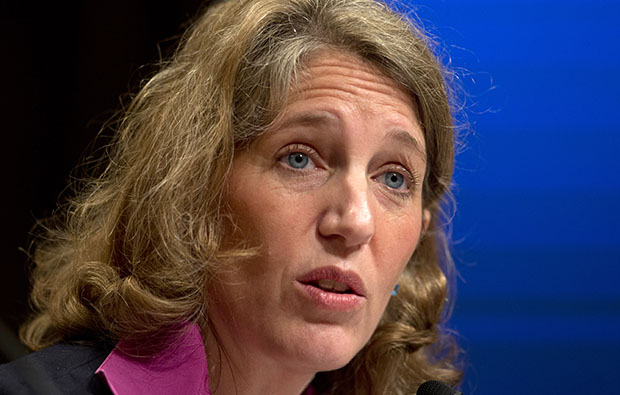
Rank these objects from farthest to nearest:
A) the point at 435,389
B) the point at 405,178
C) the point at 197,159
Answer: the point at 405,178 → the point at 197,159 → the point at 435,389

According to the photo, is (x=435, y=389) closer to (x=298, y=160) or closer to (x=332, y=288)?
(x=332, y=288)

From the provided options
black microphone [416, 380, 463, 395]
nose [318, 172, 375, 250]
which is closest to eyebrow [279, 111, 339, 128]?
nose [318, 172, 375, 250]

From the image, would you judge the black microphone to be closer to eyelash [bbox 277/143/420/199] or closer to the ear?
eyelash [bbox 277/143/420/199]

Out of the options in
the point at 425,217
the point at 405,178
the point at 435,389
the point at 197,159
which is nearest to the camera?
the point at 435,389

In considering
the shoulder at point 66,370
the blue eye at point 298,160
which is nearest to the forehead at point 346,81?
the blue eye at point 298,160

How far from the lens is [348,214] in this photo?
1.40 metres

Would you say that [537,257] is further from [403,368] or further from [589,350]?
[403,368]

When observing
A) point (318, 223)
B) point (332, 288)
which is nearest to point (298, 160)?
point (318, 223)

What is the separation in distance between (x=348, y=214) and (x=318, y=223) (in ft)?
0.17

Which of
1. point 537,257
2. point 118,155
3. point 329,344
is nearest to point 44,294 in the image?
point 118,155

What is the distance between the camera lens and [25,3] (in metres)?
2.20

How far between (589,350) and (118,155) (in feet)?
4.18

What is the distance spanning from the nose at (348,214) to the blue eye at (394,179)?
4.0 inches

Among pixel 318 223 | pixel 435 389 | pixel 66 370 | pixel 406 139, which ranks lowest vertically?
pixel 66 370
